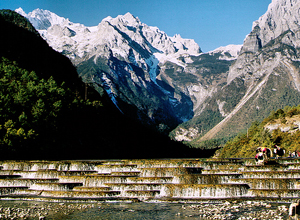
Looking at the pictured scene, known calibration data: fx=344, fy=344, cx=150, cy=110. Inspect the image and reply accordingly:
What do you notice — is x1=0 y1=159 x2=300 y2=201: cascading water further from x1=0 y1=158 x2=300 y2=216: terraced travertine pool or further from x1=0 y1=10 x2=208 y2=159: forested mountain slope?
x1=0 y1=10 x2=208 y2=159: forested mountain slope

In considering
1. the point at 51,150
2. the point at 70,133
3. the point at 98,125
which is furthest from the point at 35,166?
the point at 98,125

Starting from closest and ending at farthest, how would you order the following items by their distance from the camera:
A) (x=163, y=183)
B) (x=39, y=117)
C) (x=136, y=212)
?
(x=136, y=212)
(x=163, y=183)
(x=39, y=117)

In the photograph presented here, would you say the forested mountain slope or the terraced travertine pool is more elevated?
the forested mountain slope

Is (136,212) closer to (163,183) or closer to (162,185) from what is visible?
(162,185)

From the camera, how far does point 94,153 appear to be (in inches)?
5635

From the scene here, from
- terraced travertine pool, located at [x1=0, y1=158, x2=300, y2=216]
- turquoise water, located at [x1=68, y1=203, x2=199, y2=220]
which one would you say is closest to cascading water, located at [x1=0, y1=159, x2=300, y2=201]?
terraced travertine pool, located at [x1=0, y1=158, x2=300, y2=216]

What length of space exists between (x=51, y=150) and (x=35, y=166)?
1946 inches

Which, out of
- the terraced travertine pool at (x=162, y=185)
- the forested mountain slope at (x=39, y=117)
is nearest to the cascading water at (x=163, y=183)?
the terraced travertine pool at (x=162, y=185)

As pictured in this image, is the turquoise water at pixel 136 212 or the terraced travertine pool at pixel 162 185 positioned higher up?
the terraced travertine pool at pixel 162 185

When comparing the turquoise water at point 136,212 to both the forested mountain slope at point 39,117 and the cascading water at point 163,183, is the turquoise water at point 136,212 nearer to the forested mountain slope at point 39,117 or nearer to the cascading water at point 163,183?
the cascading water at point 163,183

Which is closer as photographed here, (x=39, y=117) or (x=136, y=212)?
(x=136, y=212)

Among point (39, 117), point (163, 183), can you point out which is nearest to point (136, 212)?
point (163, 183)

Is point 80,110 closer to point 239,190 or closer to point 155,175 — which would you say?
point 155,175

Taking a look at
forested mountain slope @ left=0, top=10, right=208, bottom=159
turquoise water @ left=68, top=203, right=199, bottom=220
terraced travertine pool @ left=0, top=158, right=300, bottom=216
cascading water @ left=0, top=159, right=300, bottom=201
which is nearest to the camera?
turquoise water @ left=68, top=203, right=199, bottom=220
